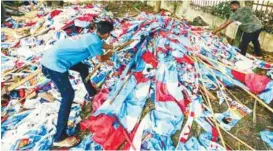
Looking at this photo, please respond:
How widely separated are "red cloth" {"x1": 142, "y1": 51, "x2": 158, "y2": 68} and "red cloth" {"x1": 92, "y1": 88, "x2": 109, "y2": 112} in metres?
0.90

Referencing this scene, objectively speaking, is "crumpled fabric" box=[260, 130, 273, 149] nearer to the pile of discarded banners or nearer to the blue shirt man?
the pile of discarded banners

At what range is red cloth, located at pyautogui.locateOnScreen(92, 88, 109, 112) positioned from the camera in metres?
4.49

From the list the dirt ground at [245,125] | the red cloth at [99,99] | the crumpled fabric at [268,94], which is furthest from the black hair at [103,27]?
the crumpled fabric at [268,94]

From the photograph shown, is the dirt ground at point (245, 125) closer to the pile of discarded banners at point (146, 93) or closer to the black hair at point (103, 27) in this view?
the pile of discarded banners at point (146, 93)

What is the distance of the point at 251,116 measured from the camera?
462 cm

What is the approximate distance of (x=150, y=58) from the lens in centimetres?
525

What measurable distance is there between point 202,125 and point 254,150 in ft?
2.30

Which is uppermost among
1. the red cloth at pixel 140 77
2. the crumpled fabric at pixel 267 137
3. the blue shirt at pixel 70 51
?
the blue shirt at pixel 70 51

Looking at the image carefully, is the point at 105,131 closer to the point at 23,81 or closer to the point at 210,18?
the point at 23,81

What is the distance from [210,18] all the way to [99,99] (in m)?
6.89

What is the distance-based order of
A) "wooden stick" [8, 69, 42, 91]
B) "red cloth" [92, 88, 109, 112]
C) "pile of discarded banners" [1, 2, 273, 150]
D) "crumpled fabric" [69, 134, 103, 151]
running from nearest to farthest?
"crumpled fabric" [69, 134, 103, 151], "pile of discarded banners" [1, 2, 273, 150], "red cloth" [92, 88, 109, 112], "wooden stick" [8, 69, 42, 91]

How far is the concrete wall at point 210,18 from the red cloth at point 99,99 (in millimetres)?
4302

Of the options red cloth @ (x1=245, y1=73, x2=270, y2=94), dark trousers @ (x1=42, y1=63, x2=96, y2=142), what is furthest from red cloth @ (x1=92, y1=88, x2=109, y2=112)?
red cloth @ (x1=245, y1=73, x2=270, y2=94)

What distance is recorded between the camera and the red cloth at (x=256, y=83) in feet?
15.9
